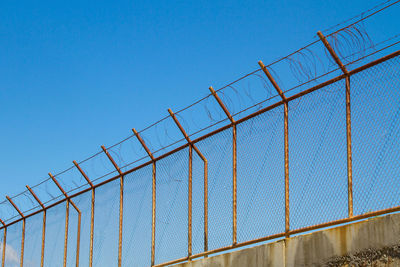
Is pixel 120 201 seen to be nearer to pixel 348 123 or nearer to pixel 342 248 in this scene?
pixel 348 123

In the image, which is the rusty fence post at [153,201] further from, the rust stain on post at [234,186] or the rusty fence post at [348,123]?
the rusty fence post at [348,123]

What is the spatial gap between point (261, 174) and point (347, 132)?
1559 mm

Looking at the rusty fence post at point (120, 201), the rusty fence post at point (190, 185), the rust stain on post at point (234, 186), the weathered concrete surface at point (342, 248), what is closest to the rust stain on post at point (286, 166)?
the weathered concrete surface at point (342, 248)

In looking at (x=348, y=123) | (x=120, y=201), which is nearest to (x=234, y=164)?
(x=348, y=123)

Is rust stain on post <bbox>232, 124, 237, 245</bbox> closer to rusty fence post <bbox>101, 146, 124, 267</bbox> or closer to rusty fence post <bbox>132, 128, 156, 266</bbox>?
rusty fence post <bbox>132, 128, 156, 266</bbox>

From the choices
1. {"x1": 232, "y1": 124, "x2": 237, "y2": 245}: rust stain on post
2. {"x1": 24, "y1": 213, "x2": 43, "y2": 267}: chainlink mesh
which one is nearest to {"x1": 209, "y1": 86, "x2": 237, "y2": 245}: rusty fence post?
{"x1": 232, "y1": 124, "x2": 237, "y2": 245}: rust stain on post

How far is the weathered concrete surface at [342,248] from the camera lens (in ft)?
25.9

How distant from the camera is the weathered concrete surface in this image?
7887 mm

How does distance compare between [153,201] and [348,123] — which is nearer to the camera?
[348,123]

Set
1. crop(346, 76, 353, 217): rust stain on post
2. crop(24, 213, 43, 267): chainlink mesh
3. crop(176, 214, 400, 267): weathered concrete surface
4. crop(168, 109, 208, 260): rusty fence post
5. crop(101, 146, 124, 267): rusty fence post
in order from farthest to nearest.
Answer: crop(24, 213, 43, 267): chainlink mesh
crop(101, 146, 124, 267): rusty fence post
crop(168, 109, 208, 260): rusty fence post
crop(346, 76, 353, 217): rust stain on post
crop(176, 214, 400, 267): weathered concrete surface

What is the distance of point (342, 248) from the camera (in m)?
8.41

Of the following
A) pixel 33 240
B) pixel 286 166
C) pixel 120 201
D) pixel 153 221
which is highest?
pixel 33 240

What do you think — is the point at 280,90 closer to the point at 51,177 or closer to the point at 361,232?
the point at 361,232

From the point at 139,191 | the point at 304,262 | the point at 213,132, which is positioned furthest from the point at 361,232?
the point at 139,191
